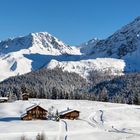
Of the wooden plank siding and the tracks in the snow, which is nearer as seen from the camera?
the tracks in the snow

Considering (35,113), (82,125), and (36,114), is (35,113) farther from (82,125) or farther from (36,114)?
(82,125)

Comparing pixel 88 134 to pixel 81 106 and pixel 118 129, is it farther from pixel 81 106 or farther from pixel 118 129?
pixel 81 106

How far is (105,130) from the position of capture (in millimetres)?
142125

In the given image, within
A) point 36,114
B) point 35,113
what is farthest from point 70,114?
point 35,113

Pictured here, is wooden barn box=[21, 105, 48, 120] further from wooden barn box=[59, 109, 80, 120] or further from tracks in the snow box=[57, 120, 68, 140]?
tracks in the snow box=[57, 120, 68, 140]

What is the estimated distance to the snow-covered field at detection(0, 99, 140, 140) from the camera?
129 meters

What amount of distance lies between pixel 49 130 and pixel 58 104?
61.8m

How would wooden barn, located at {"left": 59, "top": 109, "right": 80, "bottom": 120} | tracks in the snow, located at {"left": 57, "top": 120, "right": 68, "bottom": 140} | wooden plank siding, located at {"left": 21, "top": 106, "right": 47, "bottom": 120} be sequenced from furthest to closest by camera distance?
wooden barn, located at {"left": 59, "top": 109, "right": 80, "bottom": 120} → wooden plank siding, located at {"left": 21, "top": 106, "right": 47, "bottom": 120} → tracks in the snow, located at {"left": 57, "top": 120, "right": 68, "bottom": 140}

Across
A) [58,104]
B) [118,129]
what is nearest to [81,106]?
[58,104]

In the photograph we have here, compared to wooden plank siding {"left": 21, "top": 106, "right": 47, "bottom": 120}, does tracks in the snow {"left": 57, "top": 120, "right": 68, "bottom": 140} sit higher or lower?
lower

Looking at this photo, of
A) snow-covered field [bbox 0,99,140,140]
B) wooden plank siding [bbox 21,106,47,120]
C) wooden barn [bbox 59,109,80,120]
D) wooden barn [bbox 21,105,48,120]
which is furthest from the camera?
wooden barn [bbox 59,109,80,120]

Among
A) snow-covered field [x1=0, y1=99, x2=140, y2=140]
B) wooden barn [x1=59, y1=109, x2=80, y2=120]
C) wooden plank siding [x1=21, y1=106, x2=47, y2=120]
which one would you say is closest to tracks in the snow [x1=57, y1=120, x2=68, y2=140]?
snow-covered field [x1=0, y1=99, x2=140, y2=140]

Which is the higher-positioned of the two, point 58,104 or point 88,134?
point 58,104

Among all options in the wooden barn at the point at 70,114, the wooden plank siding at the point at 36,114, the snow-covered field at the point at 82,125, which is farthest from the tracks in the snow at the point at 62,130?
the wooden barn at the point at 70,114
